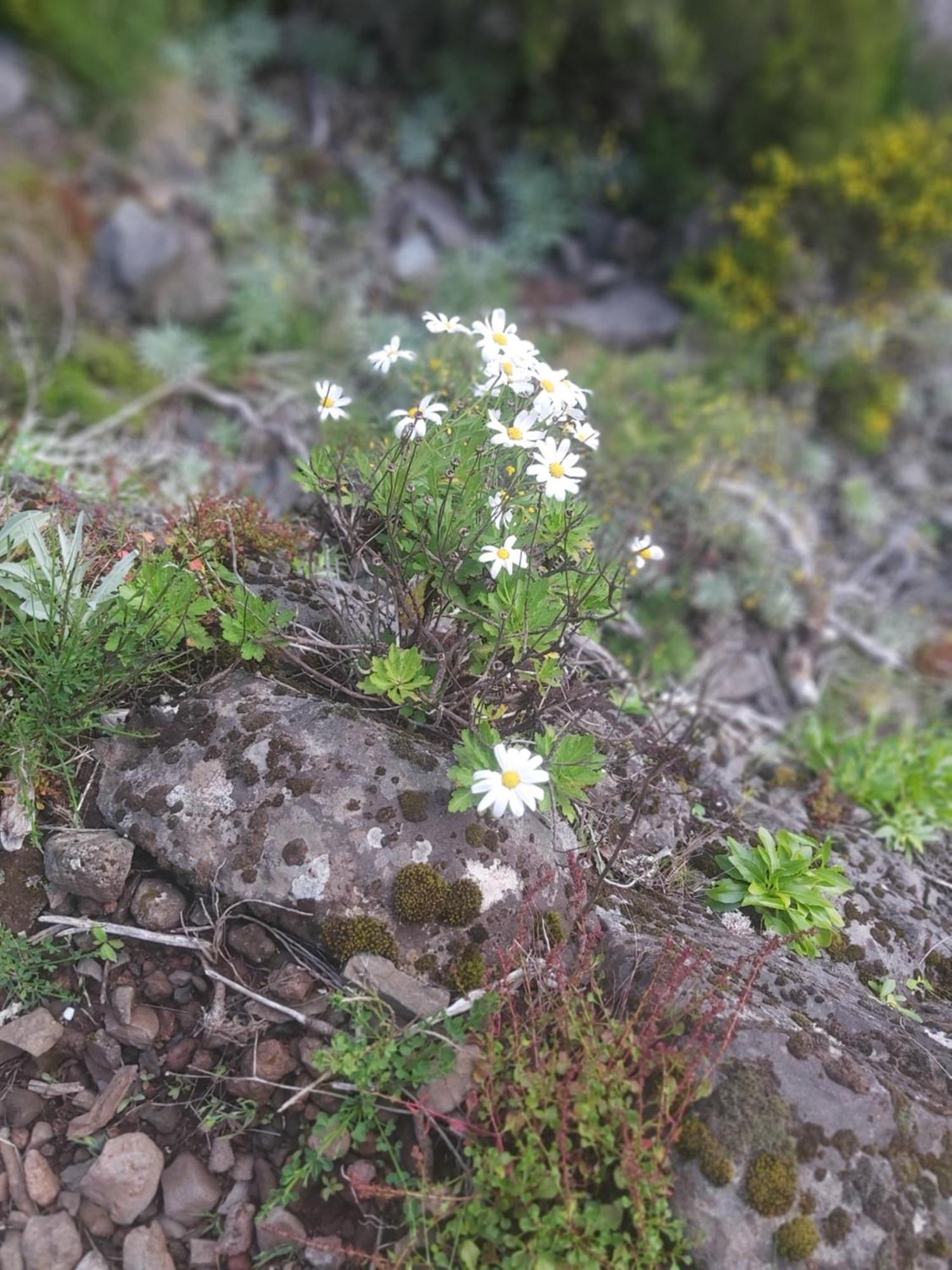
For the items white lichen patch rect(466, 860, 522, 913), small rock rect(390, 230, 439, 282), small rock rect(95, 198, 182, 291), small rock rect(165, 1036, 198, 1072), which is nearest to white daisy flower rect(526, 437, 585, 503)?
white lichen patch rect(466, 860, 522, 913)

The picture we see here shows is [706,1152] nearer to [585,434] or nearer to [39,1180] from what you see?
[39,1180]

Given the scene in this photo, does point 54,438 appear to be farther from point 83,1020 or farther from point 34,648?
point 83,1020

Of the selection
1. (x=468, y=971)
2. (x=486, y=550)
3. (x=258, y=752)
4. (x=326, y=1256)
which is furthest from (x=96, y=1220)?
(x=486, y=550)

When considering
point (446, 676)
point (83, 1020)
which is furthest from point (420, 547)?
point (83, 1020)

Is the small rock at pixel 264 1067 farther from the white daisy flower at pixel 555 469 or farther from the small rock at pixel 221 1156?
the white daisy flower at pixel 555 469

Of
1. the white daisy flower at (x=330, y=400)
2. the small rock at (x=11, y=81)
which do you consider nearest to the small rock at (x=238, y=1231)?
the white daisy flower at (x=330, y=400)

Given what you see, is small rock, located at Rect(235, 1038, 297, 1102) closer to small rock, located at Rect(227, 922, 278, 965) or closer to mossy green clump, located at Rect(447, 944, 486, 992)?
small rock, located at Rect(227, 922, 278, 965)
